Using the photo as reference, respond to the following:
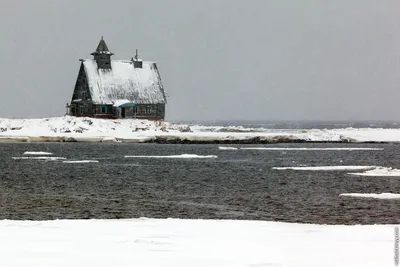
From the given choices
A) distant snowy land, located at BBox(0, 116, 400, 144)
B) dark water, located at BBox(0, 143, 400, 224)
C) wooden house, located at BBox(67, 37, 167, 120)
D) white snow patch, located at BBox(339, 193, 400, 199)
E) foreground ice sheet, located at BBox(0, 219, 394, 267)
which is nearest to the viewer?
foreground ice sheet, located at BBox(0, 219, 394, 267)

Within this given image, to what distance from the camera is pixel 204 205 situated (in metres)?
25.4

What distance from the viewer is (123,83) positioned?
92.1 meters

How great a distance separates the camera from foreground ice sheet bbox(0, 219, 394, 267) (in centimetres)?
1155

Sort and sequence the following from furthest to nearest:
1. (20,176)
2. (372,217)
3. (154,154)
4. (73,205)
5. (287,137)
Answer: (287,137)
(154,154)
(20,176)
(73,205)
(372,217)

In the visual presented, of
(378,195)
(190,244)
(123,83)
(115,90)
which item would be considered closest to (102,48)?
(123,83)

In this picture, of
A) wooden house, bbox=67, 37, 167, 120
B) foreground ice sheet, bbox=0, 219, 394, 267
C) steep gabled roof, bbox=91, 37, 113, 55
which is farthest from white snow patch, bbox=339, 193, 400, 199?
steep gabled roof, bbox=91, 37, 113, 55

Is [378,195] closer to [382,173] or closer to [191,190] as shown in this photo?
[191,190]

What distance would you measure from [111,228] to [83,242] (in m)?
2.03

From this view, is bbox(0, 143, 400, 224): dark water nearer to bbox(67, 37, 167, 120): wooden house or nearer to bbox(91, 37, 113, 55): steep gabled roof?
bbox(67, 37, 167, 120): wooden house

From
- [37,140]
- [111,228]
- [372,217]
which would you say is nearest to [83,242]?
[111,228]

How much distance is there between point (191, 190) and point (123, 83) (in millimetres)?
62579

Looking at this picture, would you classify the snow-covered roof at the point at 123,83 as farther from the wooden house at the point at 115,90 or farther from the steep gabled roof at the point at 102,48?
the steep gabled roof at the point at 102,48

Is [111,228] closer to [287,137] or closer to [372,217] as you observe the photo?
[372,217]

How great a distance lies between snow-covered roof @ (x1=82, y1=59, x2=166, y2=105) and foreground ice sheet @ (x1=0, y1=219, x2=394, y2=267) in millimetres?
74857
